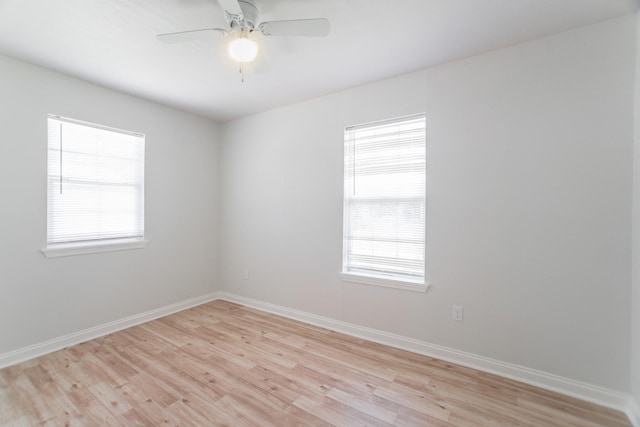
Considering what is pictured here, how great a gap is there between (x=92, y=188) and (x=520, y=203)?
3.96m

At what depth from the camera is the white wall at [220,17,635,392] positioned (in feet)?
6.02

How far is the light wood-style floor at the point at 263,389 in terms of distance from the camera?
Result: 172 cm

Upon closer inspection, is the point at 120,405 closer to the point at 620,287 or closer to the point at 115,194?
the point at 115,194

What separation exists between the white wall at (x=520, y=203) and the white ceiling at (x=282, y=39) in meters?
0.23

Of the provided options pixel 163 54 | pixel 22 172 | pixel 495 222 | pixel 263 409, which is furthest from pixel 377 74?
pixel 22 172

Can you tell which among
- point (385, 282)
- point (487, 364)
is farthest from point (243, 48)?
point (487, 364)

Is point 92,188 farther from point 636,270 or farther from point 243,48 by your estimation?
point 636,270

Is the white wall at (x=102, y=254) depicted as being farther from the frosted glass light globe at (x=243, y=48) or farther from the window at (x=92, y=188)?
the frosted glass light globe at (x=243, y=48)

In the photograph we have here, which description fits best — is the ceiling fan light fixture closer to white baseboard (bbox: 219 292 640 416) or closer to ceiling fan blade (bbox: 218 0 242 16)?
ceiling fan blade (bbox: 218 0 242 16)

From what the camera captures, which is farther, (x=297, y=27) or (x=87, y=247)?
(x=87, y=247)

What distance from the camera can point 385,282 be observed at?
2.67 meters

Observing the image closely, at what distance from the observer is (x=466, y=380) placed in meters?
2.09

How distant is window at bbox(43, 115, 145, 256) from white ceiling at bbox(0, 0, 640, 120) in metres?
0.59

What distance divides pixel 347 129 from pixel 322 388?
239 cm
